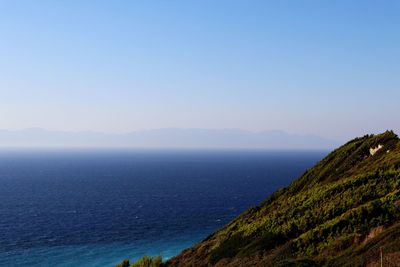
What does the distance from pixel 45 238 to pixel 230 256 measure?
5298cm

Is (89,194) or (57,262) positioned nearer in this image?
(57,262)

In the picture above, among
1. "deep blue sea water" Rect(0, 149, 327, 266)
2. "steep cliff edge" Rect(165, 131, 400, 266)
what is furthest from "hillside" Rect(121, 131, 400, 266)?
"deep blue sea water" Rect(0, 149, 327, 266)

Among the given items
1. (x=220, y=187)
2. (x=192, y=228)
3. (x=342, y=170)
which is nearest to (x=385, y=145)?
(x=342, y=170)

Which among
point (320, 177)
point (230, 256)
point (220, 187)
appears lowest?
point (220, 187)

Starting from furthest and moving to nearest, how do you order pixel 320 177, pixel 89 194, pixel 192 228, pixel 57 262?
pixel 89 194
pixel 192 228
pixel 57 262
pixel 320 177

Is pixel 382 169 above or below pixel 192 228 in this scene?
above

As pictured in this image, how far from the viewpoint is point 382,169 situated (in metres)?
30.6

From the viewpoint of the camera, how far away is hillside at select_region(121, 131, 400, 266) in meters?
18.1

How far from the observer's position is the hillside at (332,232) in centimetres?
1812

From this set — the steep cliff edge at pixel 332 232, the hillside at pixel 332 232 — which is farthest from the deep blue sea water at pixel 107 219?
the steep cliff edge at pixel 332 232

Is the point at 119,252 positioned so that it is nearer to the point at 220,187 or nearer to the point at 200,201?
the point at 200,201

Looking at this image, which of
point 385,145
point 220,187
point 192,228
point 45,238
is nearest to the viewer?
point 385,145

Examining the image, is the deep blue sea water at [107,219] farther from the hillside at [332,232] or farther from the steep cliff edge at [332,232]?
the steep cliff edge at [332,232]

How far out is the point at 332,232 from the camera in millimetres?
22516
